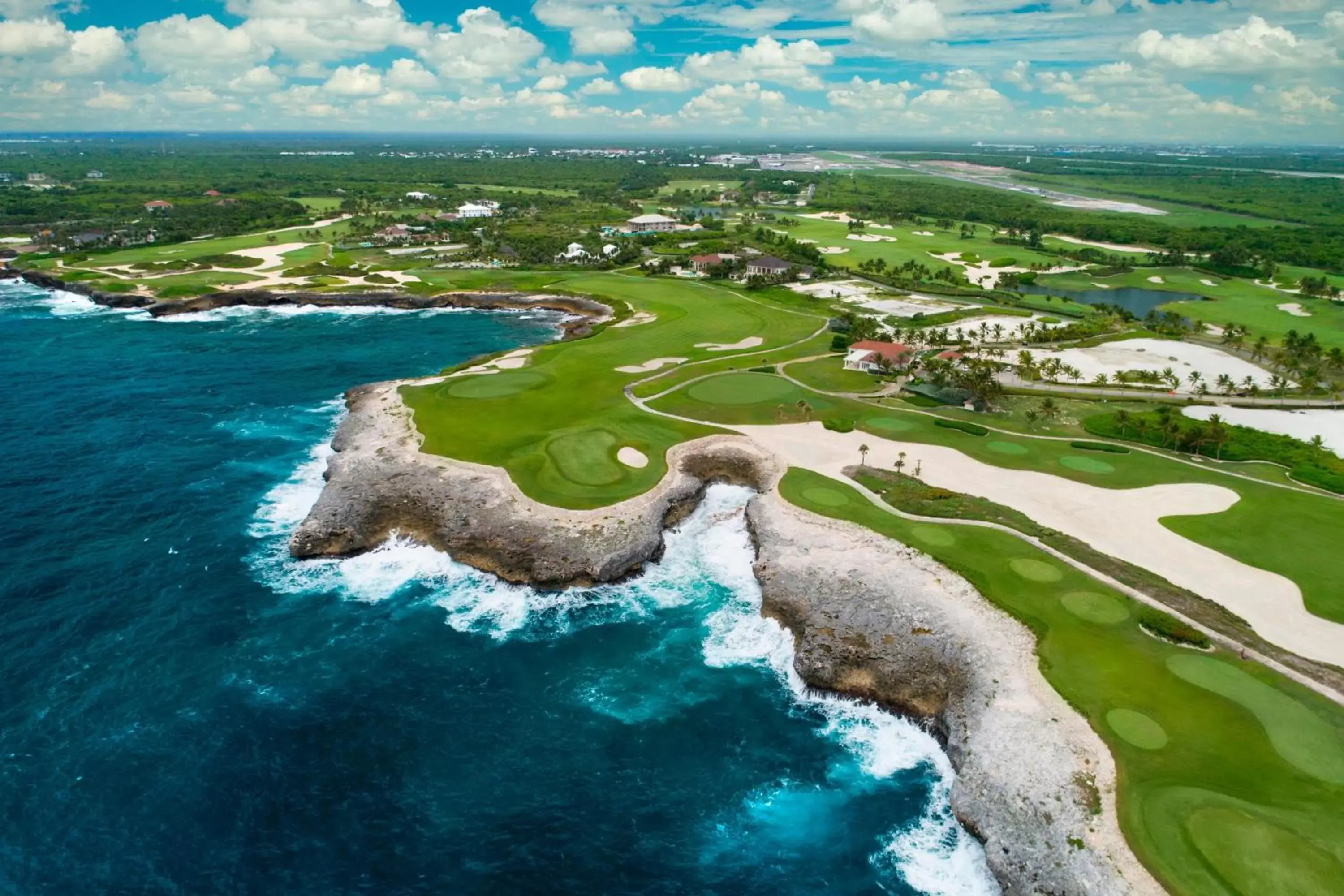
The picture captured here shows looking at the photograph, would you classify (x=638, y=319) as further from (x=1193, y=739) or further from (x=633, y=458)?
(x=1193, y=739)

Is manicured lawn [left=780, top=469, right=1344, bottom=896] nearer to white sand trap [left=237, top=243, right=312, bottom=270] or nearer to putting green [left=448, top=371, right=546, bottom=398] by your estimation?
putting green [left=448, top=371, right=546, bottom=398]

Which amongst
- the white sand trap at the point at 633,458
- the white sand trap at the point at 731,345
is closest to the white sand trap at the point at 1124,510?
the white sand trap at the point at 633,458

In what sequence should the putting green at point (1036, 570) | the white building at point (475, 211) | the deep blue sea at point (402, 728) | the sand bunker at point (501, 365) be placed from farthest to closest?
the white building at point (475, 211), the sand bunker at point (501, 365), the putting green at point (1036, 570), the deep blue sea at point (402, 728)

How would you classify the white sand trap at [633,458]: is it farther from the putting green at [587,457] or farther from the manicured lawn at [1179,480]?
the manicured lawn at [1179,480]

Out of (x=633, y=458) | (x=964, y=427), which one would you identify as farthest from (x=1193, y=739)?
(x=633, y=458)

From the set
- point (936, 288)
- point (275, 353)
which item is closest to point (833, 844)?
point (275, 353)

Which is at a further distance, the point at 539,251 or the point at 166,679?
the point at 539,251

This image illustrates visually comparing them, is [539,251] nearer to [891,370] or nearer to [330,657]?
[891,370]
